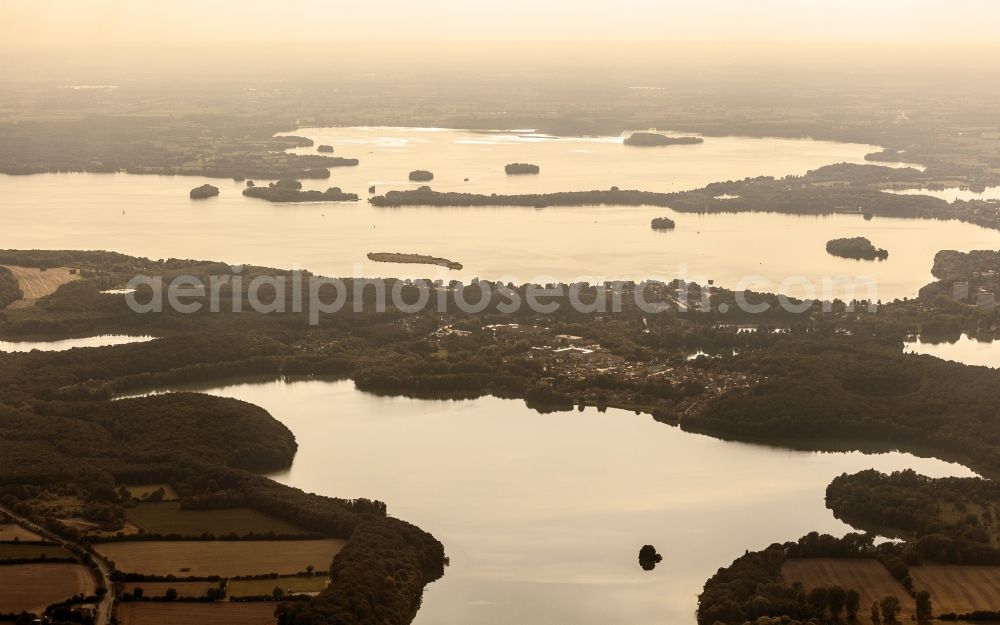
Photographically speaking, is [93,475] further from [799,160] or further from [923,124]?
[923,124]

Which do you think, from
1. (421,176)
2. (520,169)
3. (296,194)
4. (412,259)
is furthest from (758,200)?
(412,259)

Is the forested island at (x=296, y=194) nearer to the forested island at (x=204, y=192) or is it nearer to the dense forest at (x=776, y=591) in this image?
the forested island at (x=204, y=192)

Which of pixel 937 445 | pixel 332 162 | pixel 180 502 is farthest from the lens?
pixel 332 162

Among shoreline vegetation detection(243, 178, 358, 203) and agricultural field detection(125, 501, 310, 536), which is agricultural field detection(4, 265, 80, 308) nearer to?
shoreline vegetation detection(243, 178, 358, 203)

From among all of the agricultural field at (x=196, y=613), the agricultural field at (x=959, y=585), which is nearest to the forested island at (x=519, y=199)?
the agricultural field at (x=959, y=585)

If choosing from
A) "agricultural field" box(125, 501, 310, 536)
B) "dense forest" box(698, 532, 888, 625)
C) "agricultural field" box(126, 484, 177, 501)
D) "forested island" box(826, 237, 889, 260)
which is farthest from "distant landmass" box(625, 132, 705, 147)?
"dense forest" box(698, 532, 888, 625)

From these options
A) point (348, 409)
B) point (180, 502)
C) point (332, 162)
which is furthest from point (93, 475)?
point (332, 162)
